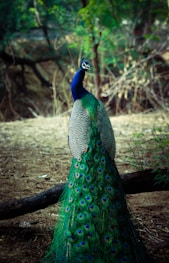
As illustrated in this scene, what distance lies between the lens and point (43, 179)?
13.2 ft

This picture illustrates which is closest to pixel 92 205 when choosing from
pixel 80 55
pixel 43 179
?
pixel 43 179

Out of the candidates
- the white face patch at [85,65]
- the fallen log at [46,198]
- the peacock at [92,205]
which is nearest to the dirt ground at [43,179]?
the fallen log at [46,198]

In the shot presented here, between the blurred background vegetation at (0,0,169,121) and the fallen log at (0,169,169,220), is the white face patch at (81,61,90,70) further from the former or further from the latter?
the blurred background vegetation at (0,0,169,121)

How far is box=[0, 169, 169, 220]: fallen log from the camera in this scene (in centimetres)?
277

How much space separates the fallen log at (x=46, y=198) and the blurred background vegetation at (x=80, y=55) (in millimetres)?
4207

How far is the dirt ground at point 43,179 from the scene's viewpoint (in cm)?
261

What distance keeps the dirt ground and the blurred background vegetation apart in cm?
98

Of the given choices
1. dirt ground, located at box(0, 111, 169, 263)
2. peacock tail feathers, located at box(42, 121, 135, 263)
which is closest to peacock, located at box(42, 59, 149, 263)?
peacock tail feathers, located at box(42, 121, 135, 263)

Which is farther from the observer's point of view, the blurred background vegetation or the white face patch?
the blurred background vegetation

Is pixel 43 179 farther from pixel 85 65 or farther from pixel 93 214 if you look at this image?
pixel 93 214

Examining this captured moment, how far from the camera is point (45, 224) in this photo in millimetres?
2938

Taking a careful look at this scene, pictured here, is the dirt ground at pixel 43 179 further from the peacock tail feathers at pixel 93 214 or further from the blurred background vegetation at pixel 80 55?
the blurred background vegetation at pixel 80 55

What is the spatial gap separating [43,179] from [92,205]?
1.82 meters

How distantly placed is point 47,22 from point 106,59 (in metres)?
2.45
